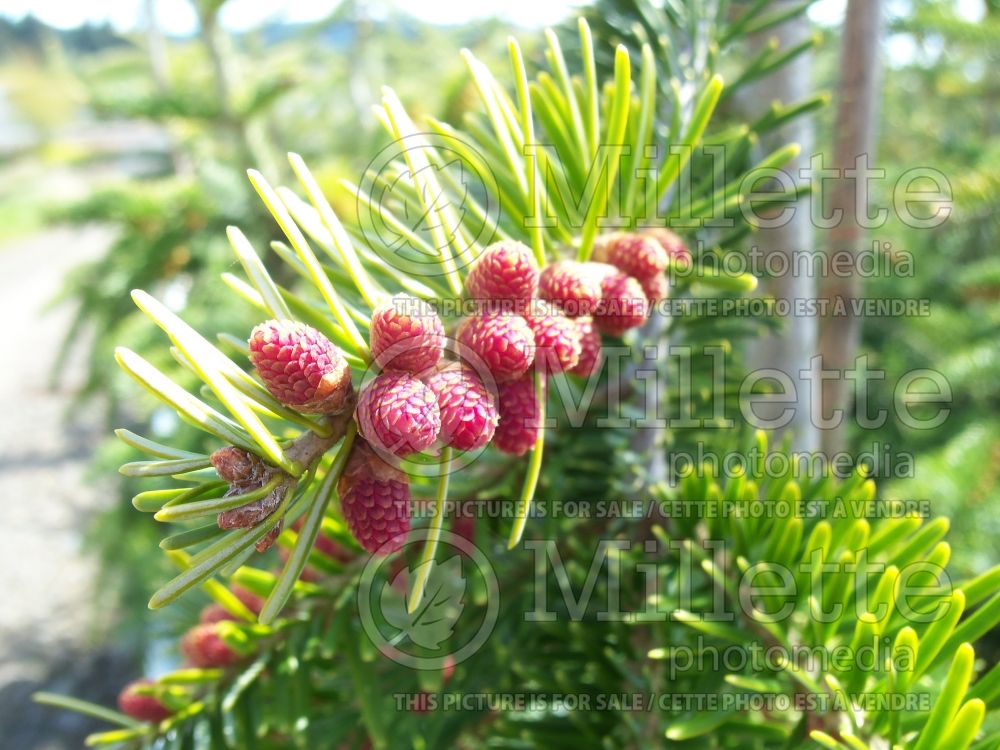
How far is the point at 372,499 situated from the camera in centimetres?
24

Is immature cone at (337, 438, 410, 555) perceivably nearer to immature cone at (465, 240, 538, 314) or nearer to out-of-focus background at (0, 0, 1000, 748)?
immature cone at (465, 240, 538, 314)

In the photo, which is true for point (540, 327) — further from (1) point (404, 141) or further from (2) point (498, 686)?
(2) point (498, 686)

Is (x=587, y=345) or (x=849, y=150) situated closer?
(x=587, y=345)

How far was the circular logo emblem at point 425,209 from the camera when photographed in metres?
0.27

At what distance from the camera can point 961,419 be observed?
111cm

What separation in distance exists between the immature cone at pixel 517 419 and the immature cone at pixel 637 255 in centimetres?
8

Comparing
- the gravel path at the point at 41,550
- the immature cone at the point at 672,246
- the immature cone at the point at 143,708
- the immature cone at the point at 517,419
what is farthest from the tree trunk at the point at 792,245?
the gravel path at the point at 41,550

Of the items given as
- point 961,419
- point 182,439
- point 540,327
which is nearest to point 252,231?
point 182,439

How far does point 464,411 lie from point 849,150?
1.73 feet

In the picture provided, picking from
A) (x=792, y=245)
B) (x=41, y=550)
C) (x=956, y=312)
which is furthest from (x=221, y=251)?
(x=41, y=550)

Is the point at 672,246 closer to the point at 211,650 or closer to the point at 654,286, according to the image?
the point at 654,286

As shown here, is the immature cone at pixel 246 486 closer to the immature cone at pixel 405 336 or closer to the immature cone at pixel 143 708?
the immature cone at pixel 405 336

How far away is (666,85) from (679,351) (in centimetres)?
15

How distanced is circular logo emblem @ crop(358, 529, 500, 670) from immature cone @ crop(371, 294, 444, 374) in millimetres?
134
